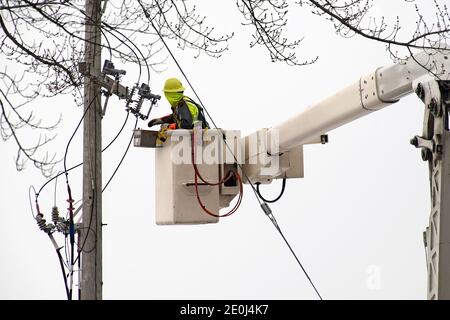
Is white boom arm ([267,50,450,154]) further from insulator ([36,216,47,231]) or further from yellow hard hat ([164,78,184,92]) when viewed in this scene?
insulator ([36,216,47,231])

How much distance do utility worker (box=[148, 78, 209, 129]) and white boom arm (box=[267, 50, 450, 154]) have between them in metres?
1.00

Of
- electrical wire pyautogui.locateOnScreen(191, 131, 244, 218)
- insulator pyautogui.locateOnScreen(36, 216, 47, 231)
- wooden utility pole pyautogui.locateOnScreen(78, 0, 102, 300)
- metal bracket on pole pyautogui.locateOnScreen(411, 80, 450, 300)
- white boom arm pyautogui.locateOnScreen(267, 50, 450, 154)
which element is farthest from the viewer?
wooden utility pole pyautogui.locateOnScreen(78, 0, 102, 300)

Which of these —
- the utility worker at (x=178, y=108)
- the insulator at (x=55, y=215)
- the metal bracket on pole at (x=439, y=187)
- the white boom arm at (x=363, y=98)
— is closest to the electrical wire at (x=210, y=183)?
the utility worker at (x=178, y=108)

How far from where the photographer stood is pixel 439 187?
7.19 metres

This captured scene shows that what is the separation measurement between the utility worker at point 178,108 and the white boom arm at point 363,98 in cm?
100

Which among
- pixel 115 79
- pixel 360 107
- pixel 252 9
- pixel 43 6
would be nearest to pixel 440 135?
pixel 360 107

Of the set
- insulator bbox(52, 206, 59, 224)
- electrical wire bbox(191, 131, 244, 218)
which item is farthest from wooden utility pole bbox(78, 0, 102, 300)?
electrical wire bbox(191, 131, 244, 218)

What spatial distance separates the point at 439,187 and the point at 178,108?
408 centimetres

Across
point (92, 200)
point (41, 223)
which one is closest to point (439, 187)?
point (41, 223)

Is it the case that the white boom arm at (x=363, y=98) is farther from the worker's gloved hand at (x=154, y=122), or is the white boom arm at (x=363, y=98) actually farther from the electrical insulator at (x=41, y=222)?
the electrical insulator at (x=41, y=222)

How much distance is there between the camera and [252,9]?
26.3 ft

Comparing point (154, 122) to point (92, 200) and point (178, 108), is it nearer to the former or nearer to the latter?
point (178, 108)

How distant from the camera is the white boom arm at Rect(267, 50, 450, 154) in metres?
7.38

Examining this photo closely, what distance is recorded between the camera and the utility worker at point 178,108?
10.6m
